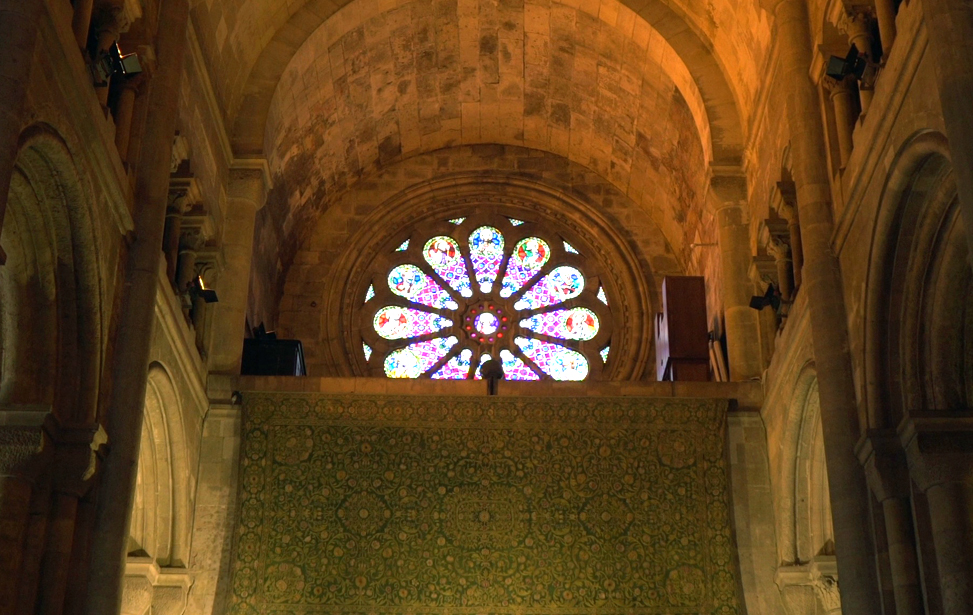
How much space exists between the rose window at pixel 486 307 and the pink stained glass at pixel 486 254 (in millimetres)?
13

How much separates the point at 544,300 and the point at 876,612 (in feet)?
29.6

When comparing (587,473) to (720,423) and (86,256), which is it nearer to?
(720,423)

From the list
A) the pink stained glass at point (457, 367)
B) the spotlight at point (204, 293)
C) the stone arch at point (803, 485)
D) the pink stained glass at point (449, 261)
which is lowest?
the stone arch at point (803, 485)

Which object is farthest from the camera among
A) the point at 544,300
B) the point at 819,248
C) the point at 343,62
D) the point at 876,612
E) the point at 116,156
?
the point at 544,300

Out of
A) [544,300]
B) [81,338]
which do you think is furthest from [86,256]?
[544,300]

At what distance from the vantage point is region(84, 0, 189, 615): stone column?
32.5 feet

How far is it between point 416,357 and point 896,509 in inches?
351

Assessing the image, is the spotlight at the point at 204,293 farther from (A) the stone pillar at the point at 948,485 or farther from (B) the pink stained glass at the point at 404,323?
(A) the stone pillar at the point at 948,485

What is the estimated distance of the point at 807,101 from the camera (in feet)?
39.3

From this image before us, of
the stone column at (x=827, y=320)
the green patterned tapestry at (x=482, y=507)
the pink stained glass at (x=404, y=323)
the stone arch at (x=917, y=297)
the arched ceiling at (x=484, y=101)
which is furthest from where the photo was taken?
the pink stained glass at (x=404, y=323)

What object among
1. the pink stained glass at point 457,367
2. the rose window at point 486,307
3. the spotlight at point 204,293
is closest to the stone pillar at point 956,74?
the spotlight at point 204,293

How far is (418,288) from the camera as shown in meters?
18.5

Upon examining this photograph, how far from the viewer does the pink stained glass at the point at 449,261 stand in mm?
18516

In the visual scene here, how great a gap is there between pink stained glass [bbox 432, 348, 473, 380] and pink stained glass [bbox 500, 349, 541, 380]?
0.43m
